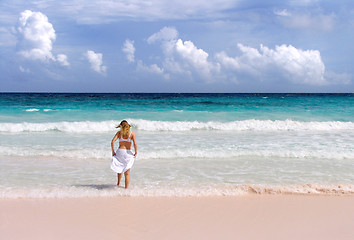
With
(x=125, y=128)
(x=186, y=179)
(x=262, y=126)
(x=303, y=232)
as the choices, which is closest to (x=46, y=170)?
(x=125, y=128)

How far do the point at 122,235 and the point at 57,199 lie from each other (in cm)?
→ 210

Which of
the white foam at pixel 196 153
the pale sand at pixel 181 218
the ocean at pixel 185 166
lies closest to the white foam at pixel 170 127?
the ocean at pixel 185 166

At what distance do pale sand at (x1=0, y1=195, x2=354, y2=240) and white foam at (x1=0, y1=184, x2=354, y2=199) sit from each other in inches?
8.0

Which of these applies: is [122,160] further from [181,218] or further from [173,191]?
[181,218]

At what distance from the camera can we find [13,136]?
1405cm

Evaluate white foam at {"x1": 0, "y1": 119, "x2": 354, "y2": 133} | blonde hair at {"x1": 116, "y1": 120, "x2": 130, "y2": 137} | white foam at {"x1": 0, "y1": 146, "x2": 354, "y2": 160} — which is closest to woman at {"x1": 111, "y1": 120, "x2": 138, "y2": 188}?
blonde hair at {"x1": 116, "y1": 120, "x2": 130, "y2": 137}

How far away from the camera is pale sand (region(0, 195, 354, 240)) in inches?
174

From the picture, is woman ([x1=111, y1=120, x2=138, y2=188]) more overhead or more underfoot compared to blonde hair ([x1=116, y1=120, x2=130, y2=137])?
more underfoot

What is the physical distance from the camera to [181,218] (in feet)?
16.3

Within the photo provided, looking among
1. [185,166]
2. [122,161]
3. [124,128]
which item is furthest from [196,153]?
[124,128]

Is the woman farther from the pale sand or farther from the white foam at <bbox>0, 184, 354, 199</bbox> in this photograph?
the pale sand

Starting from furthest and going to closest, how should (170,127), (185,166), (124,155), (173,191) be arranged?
1. (170,127)
2. (185,166)
3. (124,155)
4. (173,191)

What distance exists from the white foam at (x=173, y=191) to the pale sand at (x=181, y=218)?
0.67 feet

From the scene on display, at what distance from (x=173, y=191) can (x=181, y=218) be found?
1.28 meters
